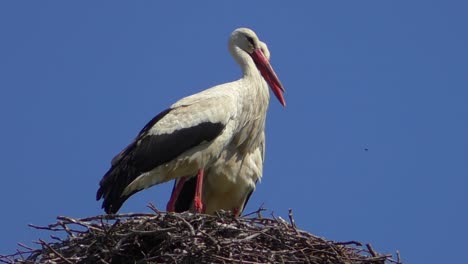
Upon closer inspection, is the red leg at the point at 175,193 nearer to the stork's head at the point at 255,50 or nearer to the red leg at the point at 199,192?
the red leg at the point at 199,192

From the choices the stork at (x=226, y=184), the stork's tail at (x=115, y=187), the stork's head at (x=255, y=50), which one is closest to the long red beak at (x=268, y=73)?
the stork's head at (x=255, y=50)

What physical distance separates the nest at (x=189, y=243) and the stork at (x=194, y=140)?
3.56 ft

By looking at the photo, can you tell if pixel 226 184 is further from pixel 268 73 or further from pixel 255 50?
pixel 255 50

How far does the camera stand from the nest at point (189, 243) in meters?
9.32

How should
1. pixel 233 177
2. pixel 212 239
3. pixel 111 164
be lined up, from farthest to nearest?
pixel 233 177, pixel 111 164, pixel 212 239

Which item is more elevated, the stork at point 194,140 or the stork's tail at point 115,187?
the stork at point 194,140

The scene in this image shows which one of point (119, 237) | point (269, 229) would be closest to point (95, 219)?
point (119, 237)

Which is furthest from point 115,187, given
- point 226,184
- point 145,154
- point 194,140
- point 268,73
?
point 268,73

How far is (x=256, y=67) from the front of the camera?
40.0 feet

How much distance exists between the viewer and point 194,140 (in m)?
11.1

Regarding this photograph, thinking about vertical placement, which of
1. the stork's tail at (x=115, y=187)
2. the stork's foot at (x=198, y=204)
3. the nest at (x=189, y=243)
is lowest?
the nest at (x=189, y=243)

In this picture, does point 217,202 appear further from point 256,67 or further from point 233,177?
point 256,67

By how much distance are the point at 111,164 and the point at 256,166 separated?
140cm

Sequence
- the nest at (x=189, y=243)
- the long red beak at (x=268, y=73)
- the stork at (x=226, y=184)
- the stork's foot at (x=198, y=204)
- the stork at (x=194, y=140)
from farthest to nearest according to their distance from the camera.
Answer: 1. the long red beak at (x=268, y=73)
2. the stork at (x=226, y=184)
3. the stork's foot at (x=198, y=204)
4. the stork at (x=194, y=140)
5. the nest at (x=189, y=243)
